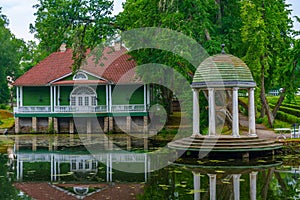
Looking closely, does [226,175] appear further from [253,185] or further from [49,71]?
[49,71]

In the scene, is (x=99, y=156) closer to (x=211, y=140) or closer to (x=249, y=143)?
(x=211, y=140)

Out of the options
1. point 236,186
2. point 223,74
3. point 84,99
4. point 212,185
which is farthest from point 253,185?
point 84,99

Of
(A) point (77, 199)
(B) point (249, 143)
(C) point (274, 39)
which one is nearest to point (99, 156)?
(B) point (249, 143)

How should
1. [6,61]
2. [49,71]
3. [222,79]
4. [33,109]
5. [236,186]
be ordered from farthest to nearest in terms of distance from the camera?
[6,61] < [49,71] < [33,109] < [222,79] < [236,186]

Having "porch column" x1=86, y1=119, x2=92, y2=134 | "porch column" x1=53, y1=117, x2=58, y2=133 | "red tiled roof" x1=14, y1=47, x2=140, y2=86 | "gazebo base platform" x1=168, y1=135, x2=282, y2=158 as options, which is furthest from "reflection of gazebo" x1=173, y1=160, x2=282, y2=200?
"red tiled roof" x1=14, y1=47, x2=140, y2=86

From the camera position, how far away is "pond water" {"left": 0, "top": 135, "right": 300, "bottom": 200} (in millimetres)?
13055

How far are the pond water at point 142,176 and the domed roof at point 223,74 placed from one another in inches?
123

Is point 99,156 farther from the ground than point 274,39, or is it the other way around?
point 274,39


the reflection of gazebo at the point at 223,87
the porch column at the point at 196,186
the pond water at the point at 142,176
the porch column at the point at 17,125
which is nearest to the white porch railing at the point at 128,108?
the porch column at the point at 17,125

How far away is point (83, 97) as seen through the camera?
41.2m

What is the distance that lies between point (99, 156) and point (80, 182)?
6774 millimetres

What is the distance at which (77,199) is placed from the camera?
12.8m

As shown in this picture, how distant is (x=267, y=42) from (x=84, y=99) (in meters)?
19.0

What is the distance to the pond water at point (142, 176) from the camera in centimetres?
1305
